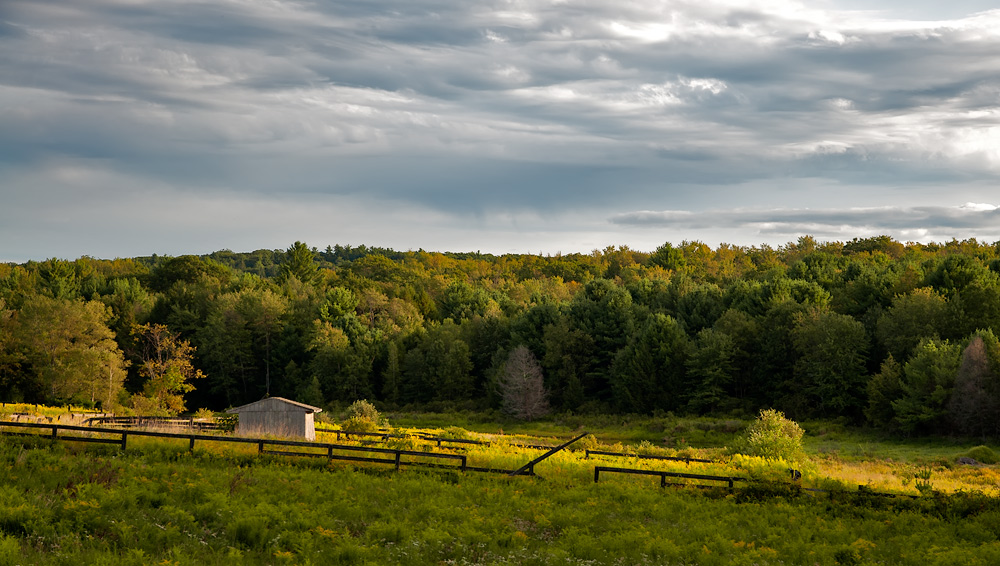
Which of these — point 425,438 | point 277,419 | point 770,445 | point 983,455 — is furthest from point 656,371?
point 277,419

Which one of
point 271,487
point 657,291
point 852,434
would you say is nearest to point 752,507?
point 271,487

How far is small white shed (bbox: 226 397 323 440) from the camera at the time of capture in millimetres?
42375

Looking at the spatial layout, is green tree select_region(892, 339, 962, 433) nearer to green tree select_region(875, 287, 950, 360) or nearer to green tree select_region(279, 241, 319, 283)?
green tree select_region(875, 287, 950, 360)

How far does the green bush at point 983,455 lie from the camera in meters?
50.3

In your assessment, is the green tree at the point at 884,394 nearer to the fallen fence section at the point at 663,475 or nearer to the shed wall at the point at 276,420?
the fallen fence section at the point at 663,475

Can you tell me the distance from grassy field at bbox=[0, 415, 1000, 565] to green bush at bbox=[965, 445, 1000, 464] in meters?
26.6

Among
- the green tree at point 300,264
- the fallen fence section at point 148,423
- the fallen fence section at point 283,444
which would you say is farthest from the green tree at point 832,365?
the green tree at point 300,264

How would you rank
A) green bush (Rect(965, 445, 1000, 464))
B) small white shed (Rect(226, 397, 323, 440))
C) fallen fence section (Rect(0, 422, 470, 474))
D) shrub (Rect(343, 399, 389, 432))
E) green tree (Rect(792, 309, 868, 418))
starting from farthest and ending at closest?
green tree (Rect(792, 309, 868, 418)), green bush (Rect(965, 445, 1000, 464)), shrub (Rect(343, 399, 389, 432)), small white shed (Rect(226, 397, 323, 440)), fallen fence section (Rect(0, 422, 470, 474))

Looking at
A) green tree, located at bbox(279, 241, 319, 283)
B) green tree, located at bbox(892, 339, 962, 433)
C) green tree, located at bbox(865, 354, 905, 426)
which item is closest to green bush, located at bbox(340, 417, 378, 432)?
green tree, located at bbox(892, 339, 962, 433)

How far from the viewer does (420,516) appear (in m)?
23.2

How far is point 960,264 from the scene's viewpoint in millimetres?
75562

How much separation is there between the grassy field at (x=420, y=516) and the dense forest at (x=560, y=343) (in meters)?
36.8

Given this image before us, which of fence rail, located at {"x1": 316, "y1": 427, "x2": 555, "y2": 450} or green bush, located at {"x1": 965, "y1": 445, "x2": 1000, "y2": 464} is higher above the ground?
fence rail, located at {"x1": 316, "y1": 427, "x2": 555, "y2": 450}

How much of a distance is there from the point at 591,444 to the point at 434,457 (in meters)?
19.7
